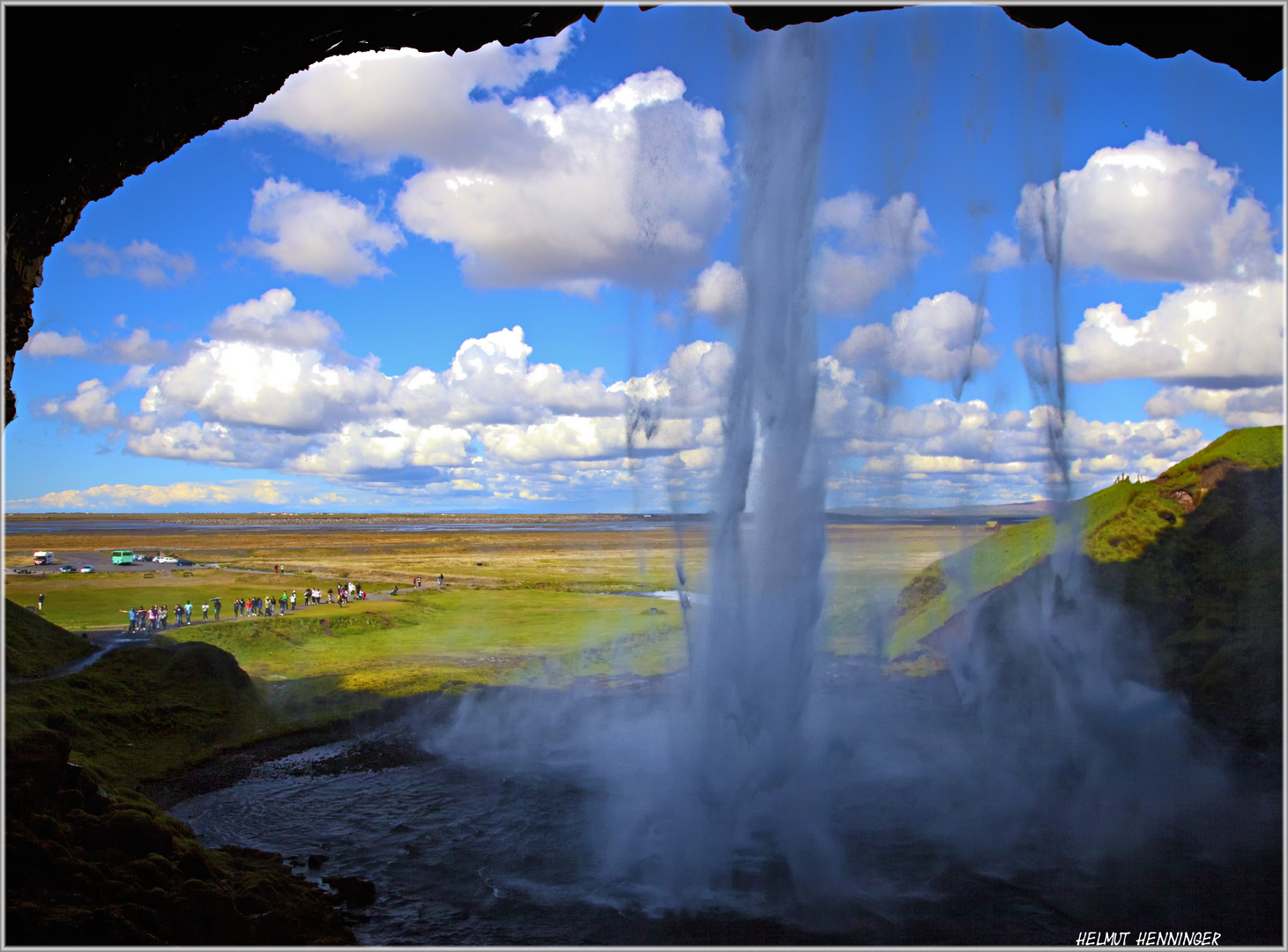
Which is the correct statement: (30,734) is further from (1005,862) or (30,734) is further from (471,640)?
(471,640)

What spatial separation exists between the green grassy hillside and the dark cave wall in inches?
589

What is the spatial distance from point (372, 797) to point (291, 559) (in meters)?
83.6

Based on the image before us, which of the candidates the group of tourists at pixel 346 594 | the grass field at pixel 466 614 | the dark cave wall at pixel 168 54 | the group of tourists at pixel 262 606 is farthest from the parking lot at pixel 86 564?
the dark cave wall at pixel 168 54

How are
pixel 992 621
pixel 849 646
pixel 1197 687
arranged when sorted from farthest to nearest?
pixel 849 646, pixel 992 621, pixel 1197 687

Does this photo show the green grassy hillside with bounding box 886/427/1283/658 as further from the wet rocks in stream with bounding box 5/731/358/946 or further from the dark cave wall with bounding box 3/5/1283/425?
the wet rocks in stream with bounding box 5/731/358/946

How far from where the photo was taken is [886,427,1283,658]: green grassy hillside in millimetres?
23766

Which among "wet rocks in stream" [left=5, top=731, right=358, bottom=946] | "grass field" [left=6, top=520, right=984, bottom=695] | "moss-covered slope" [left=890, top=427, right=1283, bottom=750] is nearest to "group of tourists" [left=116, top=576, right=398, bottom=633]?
"grass field" [left=6, top=520, right=984, bottom=695]

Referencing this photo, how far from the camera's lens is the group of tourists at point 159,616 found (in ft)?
124

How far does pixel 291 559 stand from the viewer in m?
93.0

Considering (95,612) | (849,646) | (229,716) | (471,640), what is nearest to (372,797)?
(229,716)

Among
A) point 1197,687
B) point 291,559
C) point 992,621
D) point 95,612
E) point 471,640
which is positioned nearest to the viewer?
point 1197,687

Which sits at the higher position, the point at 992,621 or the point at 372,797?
the point at 992,621

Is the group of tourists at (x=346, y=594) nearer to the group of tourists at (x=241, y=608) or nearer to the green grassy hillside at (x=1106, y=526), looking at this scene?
the group of tourists at (x=241, y=608)

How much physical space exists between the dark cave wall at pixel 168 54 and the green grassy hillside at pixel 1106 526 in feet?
49.1
